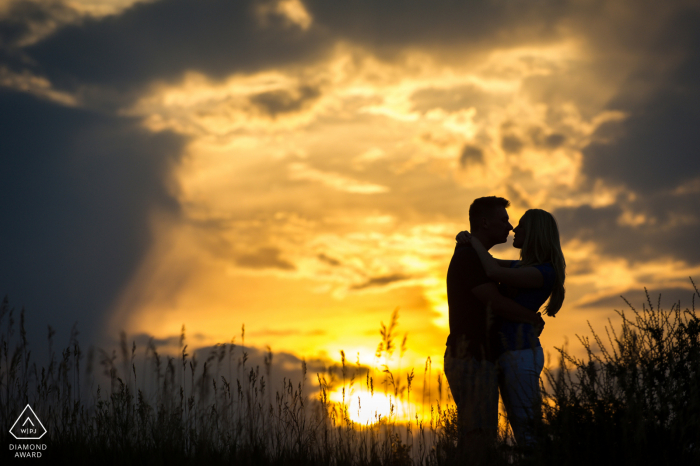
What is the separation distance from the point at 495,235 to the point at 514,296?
26.6 inches

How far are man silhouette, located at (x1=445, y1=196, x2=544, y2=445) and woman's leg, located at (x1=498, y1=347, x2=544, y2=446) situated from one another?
13 centimetres

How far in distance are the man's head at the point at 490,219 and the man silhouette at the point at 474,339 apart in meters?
0.39

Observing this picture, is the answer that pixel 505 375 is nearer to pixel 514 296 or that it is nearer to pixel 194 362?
pixel 514 296

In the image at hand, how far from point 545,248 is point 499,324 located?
2.71 feet

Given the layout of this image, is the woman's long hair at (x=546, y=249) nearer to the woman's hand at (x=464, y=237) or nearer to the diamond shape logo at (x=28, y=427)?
the woman's hand at (x=464, y=237)

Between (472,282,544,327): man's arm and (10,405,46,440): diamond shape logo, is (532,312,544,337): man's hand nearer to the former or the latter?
(472,282,544,327): man's arm

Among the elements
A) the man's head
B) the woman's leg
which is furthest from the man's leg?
the man's head

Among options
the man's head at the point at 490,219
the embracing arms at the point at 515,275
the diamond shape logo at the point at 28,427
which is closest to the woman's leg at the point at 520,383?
the embracing arms at the point at 515,275

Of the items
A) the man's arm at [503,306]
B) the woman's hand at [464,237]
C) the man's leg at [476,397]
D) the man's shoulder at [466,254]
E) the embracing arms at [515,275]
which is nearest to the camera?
the man's leg at [476,397]

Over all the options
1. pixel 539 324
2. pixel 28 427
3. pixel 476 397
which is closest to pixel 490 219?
pixel 539 324

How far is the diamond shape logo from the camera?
15.3 feet

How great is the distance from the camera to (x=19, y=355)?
523 centimetres

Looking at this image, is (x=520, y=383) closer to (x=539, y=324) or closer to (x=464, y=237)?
(x=539, y=324)

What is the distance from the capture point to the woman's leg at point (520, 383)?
426cm
